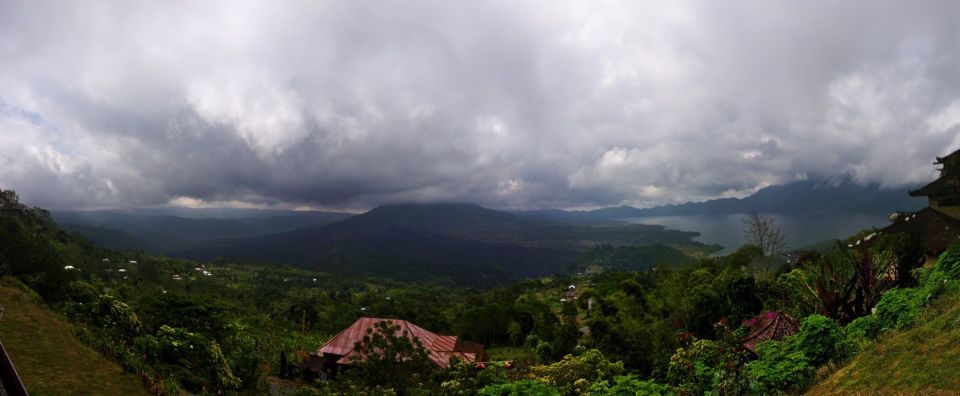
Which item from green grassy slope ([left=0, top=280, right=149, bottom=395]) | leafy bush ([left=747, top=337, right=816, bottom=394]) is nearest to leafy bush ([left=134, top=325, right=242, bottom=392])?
green grassy slope ([left=0, top=280, right=149, bottom=395])

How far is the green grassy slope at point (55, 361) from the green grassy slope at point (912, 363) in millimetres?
15591

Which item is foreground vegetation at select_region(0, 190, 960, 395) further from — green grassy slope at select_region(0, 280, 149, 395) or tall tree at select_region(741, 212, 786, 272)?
tall tree at select_region(741, 212, 786, 272)

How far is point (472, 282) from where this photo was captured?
184000 mm

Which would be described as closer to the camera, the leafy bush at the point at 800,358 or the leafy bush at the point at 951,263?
the leafy bush at the point at 800,358

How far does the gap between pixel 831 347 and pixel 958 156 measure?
90.4ft

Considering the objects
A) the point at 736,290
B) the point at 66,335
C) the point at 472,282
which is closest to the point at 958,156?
the point at 736,290

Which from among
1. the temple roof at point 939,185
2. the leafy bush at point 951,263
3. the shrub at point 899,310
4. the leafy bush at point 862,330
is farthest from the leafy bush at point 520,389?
the temple roof at point 939,185

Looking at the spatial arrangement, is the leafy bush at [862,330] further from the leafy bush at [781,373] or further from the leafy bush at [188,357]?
the leafy bush at [188,357]

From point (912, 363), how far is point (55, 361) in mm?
18551

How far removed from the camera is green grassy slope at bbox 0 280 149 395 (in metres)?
11.4

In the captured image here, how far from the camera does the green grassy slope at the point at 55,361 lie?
11.4m

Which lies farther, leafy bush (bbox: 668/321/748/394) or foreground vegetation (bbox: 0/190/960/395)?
leafy bush (bbox: 668/321/748/394)

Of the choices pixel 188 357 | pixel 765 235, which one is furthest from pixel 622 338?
pixel 765 235

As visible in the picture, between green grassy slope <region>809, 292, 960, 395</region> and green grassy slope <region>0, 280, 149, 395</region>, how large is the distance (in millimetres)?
15591
